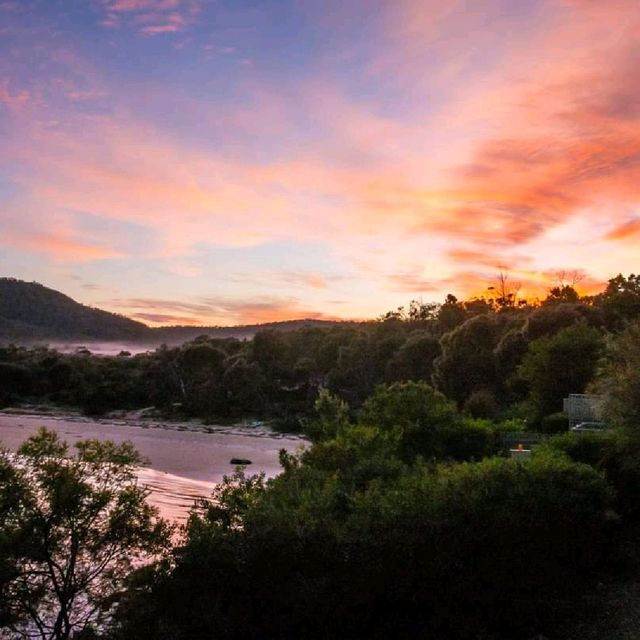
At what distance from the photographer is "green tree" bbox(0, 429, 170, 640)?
11.3 meters

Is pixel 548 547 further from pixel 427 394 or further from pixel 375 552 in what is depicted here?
pixel 427 394

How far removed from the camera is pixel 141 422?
7088 cm

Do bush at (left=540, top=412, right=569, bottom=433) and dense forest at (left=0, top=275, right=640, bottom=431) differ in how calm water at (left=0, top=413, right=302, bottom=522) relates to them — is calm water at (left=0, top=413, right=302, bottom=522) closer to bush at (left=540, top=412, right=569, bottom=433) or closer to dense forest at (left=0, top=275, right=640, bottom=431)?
dense forest at (left=0, top=275, right=640, bottom=431)

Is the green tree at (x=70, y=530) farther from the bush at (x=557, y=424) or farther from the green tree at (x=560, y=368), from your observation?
the green tree at (x=560, y=368)

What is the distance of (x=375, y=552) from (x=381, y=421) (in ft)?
40.2

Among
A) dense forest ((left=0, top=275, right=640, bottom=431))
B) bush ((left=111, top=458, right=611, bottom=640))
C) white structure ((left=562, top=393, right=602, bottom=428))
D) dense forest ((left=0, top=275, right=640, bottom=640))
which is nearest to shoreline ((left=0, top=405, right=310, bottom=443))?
dense forest ((left=0, top=275, right=640, bottom=431))

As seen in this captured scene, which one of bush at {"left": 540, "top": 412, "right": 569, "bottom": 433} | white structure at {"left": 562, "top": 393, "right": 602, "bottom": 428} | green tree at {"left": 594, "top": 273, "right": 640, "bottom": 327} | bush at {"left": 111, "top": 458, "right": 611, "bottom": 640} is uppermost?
green tree at {"left": 594, "top": 273, "right": 640, "bottom": 327}

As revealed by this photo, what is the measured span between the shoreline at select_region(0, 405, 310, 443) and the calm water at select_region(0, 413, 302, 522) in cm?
45

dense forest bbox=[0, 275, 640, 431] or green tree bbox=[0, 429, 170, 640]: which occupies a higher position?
dense forest bbox=[0, 275, 640, 431]

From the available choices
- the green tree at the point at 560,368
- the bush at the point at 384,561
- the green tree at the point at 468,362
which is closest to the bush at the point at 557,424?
the green tree at the point at 560,368

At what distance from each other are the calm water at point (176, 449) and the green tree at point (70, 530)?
38.0 ft

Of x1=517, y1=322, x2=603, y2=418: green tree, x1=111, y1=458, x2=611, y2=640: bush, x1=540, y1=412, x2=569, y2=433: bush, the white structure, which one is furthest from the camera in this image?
x1=517, y1=322, x2=603, y2=418: green tree

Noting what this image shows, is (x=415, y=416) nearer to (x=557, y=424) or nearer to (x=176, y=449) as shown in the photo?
(x=557, y=424)

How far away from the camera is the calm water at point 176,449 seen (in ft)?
100
